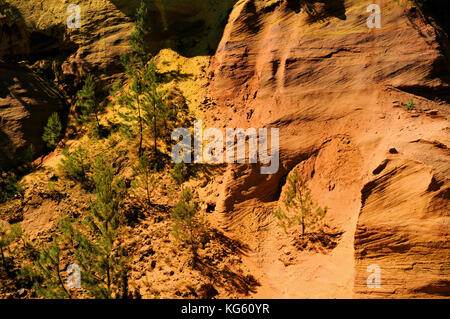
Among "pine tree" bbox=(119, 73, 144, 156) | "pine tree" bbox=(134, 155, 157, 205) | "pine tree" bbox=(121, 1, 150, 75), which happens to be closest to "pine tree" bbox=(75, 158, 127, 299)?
"pine tree" bbox=(134, 155, 157, 205)

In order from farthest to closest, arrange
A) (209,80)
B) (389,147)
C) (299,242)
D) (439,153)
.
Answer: (209,80)
(299,242)
(389,147)
(439,153)

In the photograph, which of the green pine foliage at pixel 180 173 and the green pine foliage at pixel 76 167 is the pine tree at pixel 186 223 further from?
the green pine foliage at pixel 76 167

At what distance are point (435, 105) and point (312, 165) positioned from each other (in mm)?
3672

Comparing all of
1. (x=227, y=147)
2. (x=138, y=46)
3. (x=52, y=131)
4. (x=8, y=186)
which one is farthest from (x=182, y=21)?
(x=8, y=186)

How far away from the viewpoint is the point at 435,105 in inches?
337

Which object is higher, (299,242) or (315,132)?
(315,132)

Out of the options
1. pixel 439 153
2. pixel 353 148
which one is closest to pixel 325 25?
pixel 353 148

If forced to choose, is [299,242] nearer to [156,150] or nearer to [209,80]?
[156,150]

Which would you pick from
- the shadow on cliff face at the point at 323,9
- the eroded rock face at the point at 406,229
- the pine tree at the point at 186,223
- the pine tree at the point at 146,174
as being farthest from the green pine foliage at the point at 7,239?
the shadow on cliff face at the point at 323,9

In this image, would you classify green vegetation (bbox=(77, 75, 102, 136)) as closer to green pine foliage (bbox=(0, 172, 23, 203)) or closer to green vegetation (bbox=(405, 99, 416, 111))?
green pine foliage (bbox=(0, 172, 23, 203))

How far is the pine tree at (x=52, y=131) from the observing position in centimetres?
1055

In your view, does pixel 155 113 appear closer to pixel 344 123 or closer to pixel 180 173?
pixel 180 173

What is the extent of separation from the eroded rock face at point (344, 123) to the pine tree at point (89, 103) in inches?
163
